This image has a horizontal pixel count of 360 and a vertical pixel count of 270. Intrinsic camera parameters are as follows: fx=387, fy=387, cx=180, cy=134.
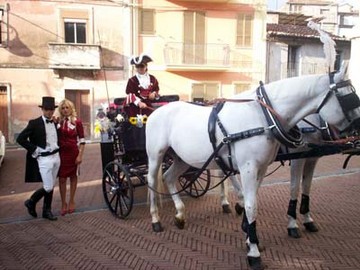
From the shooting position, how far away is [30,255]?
4934mm

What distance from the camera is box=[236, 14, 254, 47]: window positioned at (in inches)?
864

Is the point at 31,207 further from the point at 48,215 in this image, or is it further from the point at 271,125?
the point at 271,125

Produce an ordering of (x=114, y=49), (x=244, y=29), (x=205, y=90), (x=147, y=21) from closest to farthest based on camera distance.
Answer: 1. (x=114, y=49)
2. (x=147, y=21)
3. (x=205, y=90)
4. (x=244, y=29)

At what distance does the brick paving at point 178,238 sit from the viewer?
15.3ft

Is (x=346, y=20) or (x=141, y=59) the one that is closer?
(x=141, y=59)

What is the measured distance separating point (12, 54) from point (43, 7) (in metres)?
2.76

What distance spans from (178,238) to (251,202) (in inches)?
61.9

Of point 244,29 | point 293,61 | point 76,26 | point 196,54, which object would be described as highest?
point 244,29

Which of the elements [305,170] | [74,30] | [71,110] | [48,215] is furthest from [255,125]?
[74,30]

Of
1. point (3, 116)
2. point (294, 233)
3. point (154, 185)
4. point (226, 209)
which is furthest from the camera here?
point (3, 116)

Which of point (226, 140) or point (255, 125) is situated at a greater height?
point (255, 125)

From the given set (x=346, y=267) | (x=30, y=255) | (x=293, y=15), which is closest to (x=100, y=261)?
(x=30, y=255)

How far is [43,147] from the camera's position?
19.9 feet

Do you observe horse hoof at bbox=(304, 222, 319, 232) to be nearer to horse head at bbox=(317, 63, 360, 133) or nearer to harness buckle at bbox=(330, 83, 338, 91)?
horse head at bbox=(317, 63, 360, 133)
